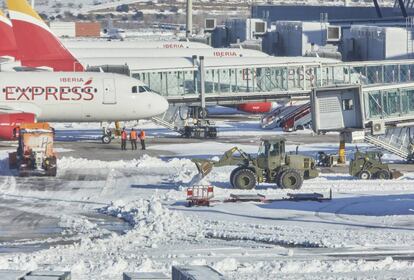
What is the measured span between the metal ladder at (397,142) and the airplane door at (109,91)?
1619 centimetres

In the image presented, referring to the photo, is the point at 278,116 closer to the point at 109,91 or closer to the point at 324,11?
the point at 109,91

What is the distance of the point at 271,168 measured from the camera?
2103 inches

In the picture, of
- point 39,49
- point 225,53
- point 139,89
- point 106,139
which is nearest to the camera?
point 139,89

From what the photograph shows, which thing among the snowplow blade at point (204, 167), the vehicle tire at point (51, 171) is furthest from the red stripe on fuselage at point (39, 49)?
the snowplow blade at point (204, 167)

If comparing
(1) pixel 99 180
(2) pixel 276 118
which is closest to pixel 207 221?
(1) pixel 99 180

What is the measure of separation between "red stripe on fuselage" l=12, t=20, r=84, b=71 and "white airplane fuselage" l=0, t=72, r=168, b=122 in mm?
9741

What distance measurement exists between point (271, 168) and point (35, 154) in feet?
39.3

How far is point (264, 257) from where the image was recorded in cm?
3759

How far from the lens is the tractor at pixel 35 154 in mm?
57875

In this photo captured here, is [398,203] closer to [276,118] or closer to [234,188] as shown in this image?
[234,188]

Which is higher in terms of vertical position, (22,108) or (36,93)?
(36,93)

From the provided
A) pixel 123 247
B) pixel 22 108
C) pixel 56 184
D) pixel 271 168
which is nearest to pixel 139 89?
pixel 22 108

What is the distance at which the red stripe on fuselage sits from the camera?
80.2 m

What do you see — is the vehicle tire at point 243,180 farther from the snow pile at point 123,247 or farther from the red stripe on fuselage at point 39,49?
the red stripe on fuselage at point 39,49
